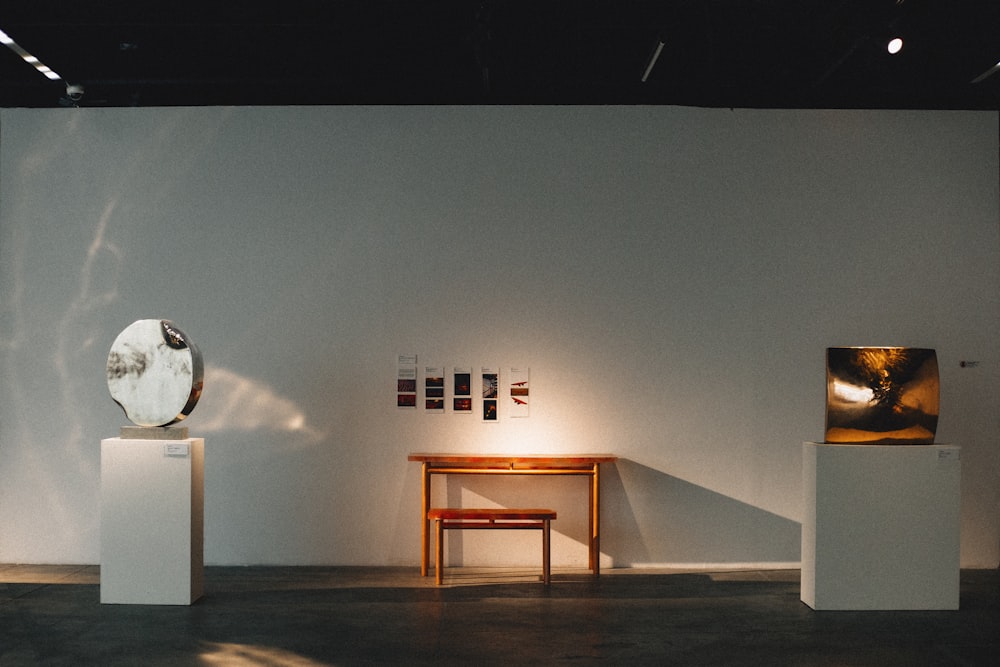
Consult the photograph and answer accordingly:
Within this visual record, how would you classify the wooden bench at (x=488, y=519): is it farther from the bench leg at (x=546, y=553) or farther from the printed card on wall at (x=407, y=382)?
the printed card on wall at (x=407, y=382)

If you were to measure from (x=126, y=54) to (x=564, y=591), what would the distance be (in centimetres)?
491

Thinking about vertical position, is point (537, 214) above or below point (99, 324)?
above

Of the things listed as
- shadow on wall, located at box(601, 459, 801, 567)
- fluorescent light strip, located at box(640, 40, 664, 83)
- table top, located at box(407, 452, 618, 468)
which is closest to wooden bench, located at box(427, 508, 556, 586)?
table top, located at box(407, 452, 618, 468)

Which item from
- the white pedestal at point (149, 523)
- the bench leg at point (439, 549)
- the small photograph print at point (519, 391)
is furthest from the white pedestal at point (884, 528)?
the white pedestal at point (149, 523)

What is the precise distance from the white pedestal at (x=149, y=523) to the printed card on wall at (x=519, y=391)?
2223 millimetres

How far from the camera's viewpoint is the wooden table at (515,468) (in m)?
6.01

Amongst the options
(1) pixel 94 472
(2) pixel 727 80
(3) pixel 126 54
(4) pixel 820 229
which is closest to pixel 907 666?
(4) pixel 820 229

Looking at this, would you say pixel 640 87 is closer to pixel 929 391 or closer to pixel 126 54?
pixel 929 391

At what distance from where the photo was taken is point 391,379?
6480mm

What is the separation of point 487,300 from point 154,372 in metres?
2.29

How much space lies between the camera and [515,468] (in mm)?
6020

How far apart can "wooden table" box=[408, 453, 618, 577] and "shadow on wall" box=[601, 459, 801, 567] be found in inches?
12.7

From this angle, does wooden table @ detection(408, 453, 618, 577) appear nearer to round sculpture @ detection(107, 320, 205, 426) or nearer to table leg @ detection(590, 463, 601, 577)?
table leg @ detection(590, 463, 601, 577)

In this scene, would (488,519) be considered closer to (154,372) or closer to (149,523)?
(149,523)
